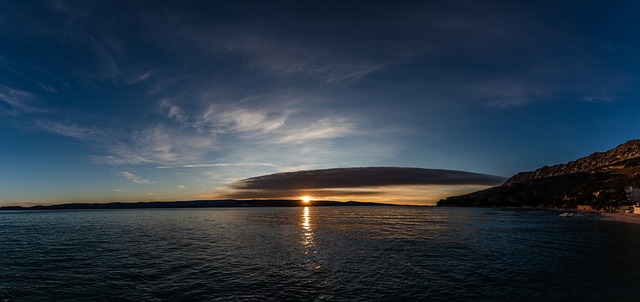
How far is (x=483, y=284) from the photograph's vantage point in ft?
114

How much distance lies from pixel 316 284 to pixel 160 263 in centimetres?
2557

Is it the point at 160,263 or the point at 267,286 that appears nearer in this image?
the point at 267,286

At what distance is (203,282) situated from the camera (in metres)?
35.9

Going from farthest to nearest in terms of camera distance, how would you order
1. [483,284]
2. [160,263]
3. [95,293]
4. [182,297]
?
[160,263]
[483,284]
[95,293]
[182,297]

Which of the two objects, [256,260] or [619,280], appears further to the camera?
[256,260]

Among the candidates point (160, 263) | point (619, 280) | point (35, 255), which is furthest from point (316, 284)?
point (35, 255)

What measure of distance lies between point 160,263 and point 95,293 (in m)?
14.6

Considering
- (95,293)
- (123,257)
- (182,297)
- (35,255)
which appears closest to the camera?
(182,297)

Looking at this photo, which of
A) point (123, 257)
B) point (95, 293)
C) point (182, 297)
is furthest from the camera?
point (123, 257)

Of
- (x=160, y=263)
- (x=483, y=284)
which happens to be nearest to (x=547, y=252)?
(x=483, y=284)

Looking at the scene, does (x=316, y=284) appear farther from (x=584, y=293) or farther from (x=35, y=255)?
(x=35, y=255)

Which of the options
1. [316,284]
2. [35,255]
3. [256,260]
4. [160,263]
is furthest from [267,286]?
[35,255]

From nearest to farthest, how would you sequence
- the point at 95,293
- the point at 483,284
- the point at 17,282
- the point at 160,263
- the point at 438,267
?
the point at 95,293 → the point at 483,284 → the point at 17,282 → the point at 438,267 → the point at 160,263

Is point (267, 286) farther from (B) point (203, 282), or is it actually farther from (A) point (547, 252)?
(A) point (547, 252)
